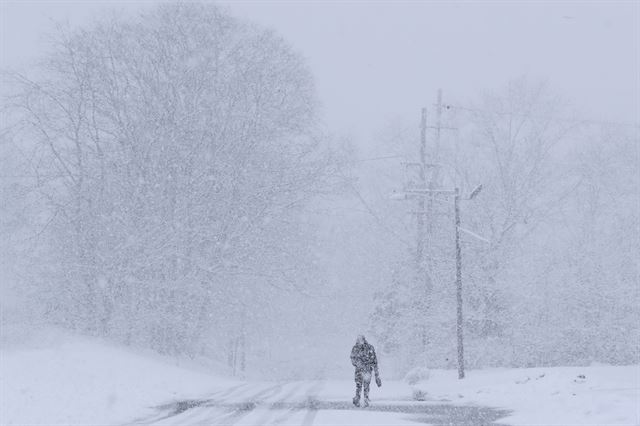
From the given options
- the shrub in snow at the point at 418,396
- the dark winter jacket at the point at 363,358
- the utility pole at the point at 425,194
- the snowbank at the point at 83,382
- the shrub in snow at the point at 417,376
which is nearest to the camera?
the snowbank at the point at 83,382

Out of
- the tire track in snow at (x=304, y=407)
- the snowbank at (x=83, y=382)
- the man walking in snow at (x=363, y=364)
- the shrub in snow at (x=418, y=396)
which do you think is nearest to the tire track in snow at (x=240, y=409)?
the tire track in snow at (x=304, y=407)

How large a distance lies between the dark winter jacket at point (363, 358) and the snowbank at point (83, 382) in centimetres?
467

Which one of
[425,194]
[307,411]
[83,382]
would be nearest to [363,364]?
[307,411]

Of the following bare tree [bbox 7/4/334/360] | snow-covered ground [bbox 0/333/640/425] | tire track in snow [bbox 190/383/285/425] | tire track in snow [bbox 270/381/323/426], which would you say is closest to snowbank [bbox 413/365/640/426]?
snow-covered ground [bbox 0/333/640/425]

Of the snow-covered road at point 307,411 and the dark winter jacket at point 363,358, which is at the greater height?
the dark winter jacket at point 363,358

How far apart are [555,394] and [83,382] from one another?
11.8m

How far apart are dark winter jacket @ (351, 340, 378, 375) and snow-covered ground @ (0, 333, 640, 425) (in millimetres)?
1010

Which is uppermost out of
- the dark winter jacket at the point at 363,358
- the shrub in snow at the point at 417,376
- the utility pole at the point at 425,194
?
the utility pole at the point at 425,194

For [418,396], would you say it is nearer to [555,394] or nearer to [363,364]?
[363,364]

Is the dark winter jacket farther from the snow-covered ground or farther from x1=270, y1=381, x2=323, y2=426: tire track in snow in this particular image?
x1=270, y1=381, x2=323, y2=426: tire track in snow

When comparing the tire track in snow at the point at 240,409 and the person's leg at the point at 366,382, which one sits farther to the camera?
the person's leg at the point at 366,382

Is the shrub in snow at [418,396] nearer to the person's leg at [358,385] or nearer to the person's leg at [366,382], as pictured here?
the person's leg at [366,382]

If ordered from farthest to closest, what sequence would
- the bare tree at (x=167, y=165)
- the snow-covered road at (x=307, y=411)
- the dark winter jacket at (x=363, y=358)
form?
the bare tree at (x=167, y=165)
the dark winter jacket at (x=363, y=358)
the snow-covered road at (x=307, y=411)

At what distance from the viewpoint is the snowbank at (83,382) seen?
656 inches
